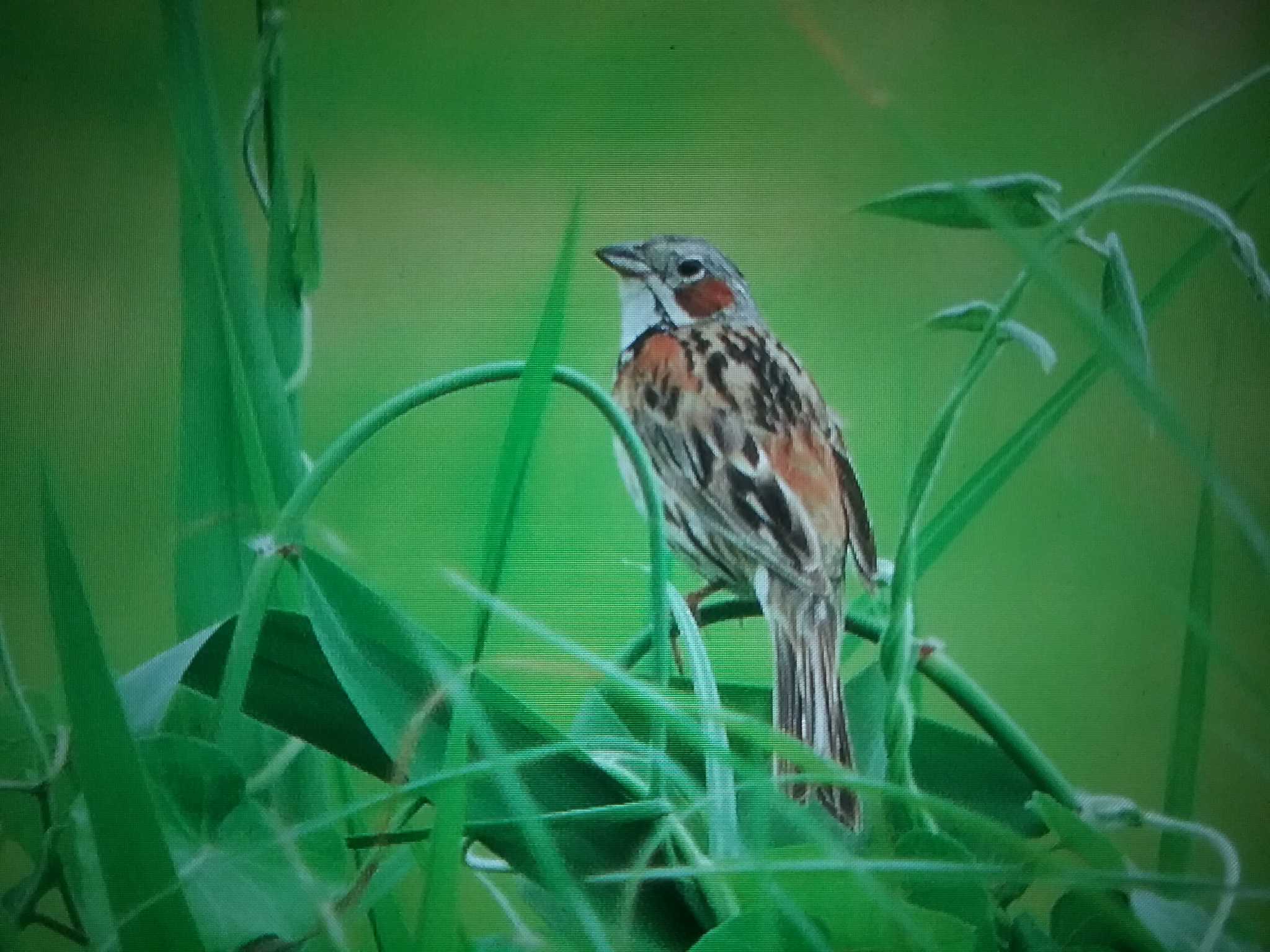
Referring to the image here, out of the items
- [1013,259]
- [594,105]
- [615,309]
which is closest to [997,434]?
[1013,259]

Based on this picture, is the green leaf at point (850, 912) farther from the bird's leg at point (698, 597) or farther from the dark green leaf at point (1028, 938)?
the bird's leg at point (698, 597)

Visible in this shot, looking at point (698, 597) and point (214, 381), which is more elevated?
point (214, 381)

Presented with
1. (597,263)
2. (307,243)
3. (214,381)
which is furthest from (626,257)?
(214,381)

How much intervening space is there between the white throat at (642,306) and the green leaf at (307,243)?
0.30 metres

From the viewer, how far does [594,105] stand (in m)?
1.17

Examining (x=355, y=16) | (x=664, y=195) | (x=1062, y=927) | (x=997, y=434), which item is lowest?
(x=1062, y=927)

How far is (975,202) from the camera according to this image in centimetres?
117

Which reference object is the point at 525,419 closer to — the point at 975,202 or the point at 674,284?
the point at 674,284

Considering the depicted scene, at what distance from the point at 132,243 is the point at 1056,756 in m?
1.06

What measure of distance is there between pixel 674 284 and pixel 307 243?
0.37 m

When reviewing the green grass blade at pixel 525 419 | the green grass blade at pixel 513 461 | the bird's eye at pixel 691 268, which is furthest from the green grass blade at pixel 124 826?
the bird's eye at pixel 691 268

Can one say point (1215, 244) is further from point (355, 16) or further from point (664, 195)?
point (355, 16)

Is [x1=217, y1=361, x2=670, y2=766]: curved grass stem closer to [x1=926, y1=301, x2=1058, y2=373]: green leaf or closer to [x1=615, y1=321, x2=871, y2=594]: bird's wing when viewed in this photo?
[x1=615, y1=321, x2=871, y2=594]: bird's wing

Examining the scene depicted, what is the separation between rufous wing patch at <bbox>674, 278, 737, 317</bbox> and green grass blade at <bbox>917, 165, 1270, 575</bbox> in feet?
0.99
